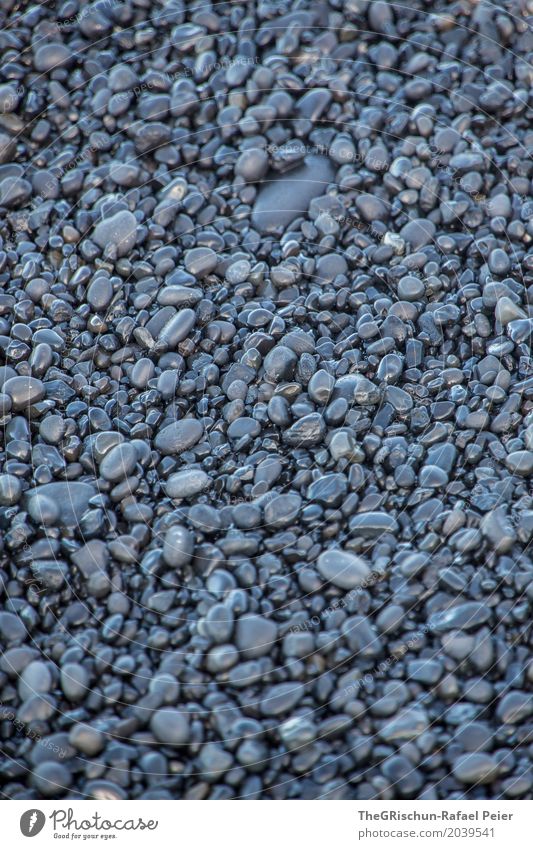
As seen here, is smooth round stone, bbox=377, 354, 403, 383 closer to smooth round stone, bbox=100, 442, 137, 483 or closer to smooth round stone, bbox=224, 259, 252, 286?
smooth round stone, bbox=224, 259, 252, 286

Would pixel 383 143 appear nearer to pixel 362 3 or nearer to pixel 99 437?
pixel 362 3

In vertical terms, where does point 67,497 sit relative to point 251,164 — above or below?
below

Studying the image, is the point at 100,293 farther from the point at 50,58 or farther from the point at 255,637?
the point at 255,637

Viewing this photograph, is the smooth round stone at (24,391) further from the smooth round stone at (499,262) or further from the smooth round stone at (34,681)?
the smooth round stone at (499,262)

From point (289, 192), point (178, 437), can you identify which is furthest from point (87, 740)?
point (289, 192)

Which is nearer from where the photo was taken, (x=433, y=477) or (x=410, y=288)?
(x=433, y=477)

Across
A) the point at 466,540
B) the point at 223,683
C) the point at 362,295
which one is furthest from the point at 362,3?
the point at 223,683
